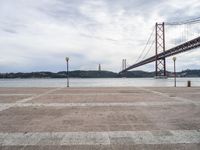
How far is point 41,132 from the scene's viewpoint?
5.64 metres

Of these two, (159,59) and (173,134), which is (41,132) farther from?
(159,59)

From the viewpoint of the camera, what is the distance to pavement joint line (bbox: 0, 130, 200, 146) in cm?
489

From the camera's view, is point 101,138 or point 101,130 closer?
point 101,138

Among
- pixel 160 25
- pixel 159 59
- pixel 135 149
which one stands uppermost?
pixel 160 25

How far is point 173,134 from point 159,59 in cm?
6414

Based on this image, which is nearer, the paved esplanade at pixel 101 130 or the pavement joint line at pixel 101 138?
the paved esplanade at pixel 101 130

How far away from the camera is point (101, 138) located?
5160 millimetres

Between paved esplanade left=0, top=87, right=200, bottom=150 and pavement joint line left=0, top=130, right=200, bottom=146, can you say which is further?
pavement joint line left=0, top=130, right=200, bottom=146

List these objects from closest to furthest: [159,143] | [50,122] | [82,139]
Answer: [159,143] → [82,139] → [50,122]

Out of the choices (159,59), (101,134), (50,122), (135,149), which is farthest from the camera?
(159,59)

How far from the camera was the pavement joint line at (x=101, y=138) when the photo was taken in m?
4.89

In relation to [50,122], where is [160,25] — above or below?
above

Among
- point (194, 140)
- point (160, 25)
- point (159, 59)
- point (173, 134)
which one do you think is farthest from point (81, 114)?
point (160, 25)

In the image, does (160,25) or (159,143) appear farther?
(160,25)
